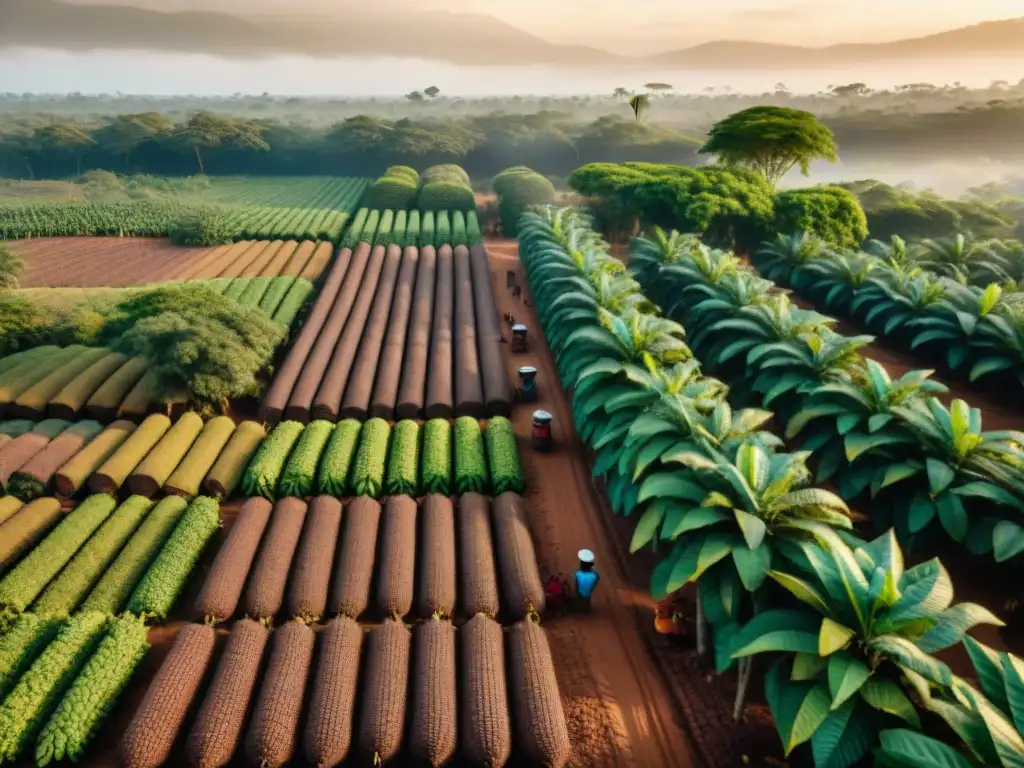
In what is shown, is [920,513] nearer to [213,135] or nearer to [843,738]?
[843,738]

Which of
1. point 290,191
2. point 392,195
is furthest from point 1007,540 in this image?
point 290,191

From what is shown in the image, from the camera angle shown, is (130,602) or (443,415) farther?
(443,415)

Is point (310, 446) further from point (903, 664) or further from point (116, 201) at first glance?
point (116, 201)

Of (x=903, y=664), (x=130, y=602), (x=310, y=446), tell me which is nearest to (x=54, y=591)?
(x=130, y=602)

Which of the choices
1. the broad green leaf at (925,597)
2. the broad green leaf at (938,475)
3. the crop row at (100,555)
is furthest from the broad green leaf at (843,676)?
the crop row at (100,555)

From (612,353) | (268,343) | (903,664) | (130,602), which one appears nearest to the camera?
(903,664)

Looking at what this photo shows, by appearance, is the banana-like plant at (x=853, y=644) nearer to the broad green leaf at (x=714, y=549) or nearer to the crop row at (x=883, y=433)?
the broad green leaf at (x=714, y=549)

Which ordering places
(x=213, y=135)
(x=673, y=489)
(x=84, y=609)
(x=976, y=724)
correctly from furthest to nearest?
(x=213, y=135) < (x=84, y=609) < (x=673, y=489) < (x=976, y=724)
